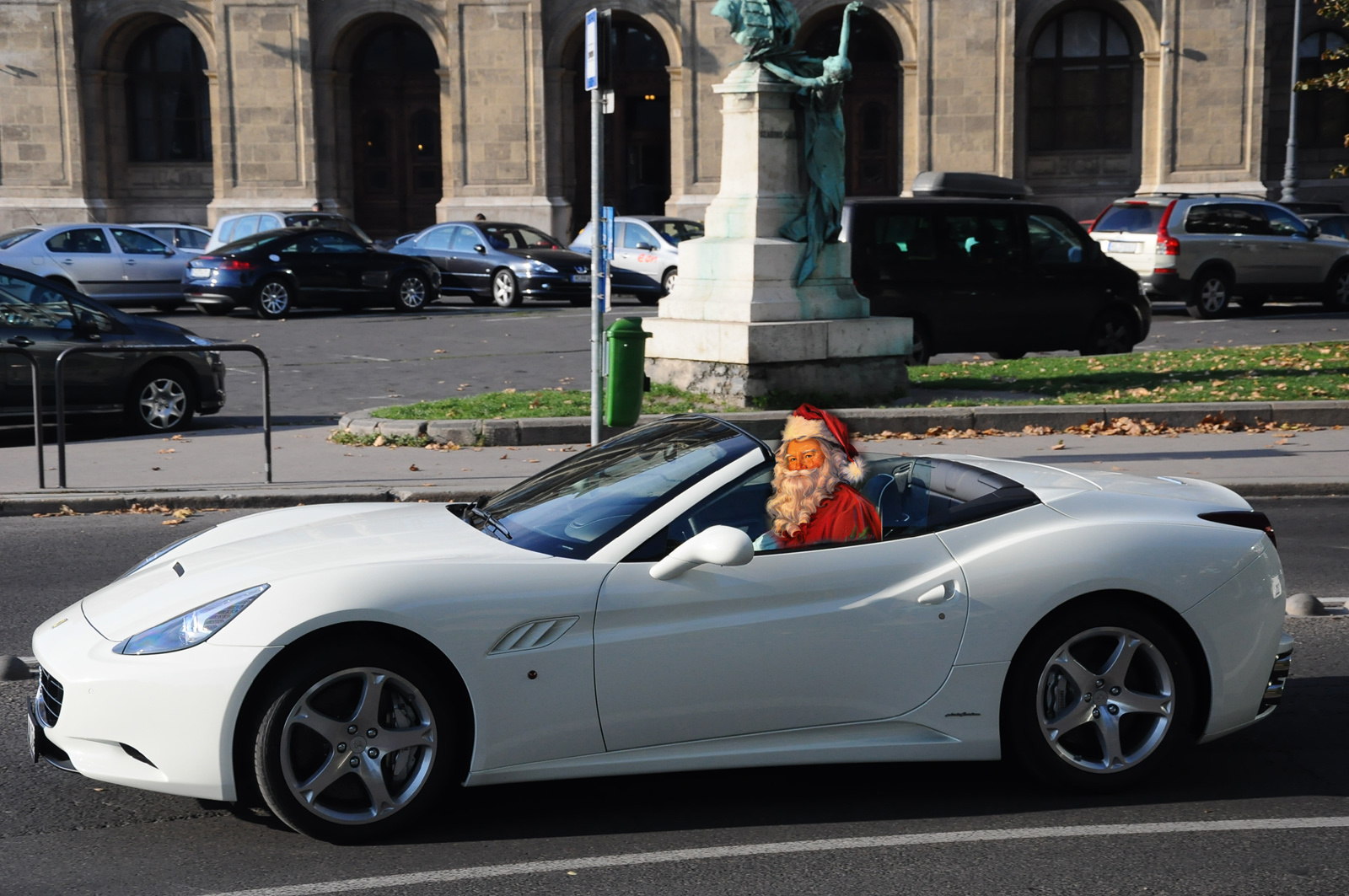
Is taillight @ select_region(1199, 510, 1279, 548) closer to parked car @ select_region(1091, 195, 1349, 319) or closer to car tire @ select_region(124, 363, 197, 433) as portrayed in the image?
car tire @ select_region(124, 363, 197, 433)

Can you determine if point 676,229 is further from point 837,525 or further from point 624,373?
point 837,525

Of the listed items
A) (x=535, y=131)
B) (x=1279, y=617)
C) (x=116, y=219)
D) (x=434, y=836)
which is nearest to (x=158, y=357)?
(x=434, y=836)

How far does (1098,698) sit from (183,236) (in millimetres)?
26166

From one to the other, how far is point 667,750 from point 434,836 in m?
0.73

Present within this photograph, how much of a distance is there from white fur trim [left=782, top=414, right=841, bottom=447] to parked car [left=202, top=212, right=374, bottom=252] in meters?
23.7

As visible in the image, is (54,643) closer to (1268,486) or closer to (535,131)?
(1268,486)

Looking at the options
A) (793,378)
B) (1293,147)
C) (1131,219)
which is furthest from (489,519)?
(1293,147)

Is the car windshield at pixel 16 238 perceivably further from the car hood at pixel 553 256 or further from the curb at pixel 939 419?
the curb at pixel 939 419

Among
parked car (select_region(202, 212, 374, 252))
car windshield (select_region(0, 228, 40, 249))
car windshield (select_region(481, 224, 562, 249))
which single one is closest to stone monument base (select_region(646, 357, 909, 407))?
car windshield (select_region(481, 224, 562, 249))

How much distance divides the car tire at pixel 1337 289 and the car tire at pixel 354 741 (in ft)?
75.4

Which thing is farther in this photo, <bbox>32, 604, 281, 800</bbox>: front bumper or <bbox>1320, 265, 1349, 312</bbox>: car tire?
<bbox>1320, 265, 1349, 312</bbox>: car tire

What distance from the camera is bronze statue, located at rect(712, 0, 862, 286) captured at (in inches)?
543

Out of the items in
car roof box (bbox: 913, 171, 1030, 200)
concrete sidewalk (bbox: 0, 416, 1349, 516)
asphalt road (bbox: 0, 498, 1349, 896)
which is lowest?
asphalt road (bbox: 0, 498, 1349, 896)

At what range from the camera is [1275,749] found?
527 centimetres
